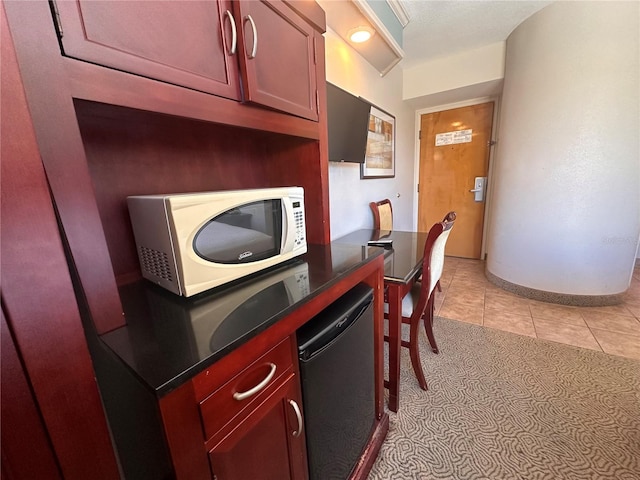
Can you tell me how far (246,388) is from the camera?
0.65 metres

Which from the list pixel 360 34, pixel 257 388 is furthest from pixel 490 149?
pixel 257 388

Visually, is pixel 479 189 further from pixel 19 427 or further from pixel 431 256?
pixel 19 427

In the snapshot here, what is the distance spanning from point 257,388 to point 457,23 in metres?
3.20

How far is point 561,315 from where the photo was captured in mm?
2416

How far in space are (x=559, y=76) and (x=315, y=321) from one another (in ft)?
9.91

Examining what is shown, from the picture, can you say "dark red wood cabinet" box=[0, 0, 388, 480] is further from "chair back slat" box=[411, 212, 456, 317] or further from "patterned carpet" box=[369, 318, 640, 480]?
"patterned carpet" box=[369, 318, 640, 480]

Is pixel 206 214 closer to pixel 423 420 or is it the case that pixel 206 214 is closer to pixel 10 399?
pixel 10 399

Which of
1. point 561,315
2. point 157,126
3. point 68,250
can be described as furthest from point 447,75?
point 68,250

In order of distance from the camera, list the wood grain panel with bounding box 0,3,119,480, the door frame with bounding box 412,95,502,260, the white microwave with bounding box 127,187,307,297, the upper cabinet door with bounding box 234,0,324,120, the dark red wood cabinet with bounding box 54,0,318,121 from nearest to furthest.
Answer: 1. the wood grain panel with bounding box 0,3,119,480
2. the dark red wood cabinet with bounding box 54,0,318,121
3. the white microwave with bounding box 127,187,307,297
4. the upper cabinet door with bounding box 234,0,324,120
5. the door frame with bounding box 412,95,502,260

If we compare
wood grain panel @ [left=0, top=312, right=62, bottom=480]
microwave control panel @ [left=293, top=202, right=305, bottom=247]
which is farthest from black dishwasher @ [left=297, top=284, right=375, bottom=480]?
wood grain panel @ [left=0, top=312, right=62, bottom=480]

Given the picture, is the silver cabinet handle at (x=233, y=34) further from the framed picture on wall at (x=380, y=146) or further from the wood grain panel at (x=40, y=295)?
the framed picture on wall at (x=380, y=146)

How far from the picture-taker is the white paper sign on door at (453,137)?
3682 mm

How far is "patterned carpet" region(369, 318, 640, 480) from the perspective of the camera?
1.21 metres

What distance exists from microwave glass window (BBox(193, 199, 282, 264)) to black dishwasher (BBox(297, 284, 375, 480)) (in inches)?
12.2
